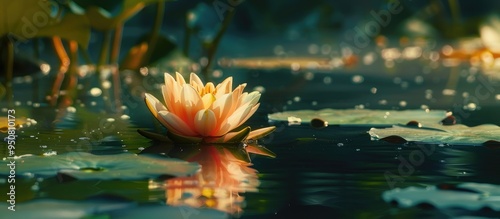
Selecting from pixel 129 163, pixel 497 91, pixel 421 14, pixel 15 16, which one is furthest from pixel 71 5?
pixel 421 14

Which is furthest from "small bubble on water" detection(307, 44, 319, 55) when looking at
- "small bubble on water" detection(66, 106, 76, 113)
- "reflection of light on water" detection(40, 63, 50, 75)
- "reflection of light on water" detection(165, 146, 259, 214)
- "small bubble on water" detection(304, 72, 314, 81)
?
"reflection of light on water" detection(165, 146, 259, 214)

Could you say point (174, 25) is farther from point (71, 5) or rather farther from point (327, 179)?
point (327, 179)

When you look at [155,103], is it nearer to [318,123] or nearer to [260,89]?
Result: [318,123]

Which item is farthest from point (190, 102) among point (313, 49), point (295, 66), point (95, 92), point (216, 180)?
point (313, 49)

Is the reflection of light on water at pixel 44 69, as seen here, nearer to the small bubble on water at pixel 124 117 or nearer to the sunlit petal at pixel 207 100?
the small bubble on water at pixel 124 117

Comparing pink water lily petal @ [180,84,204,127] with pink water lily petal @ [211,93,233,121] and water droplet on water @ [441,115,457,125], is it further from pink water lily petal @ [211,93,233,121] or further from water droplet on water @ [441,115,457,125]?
water droplet on water @ [441,115,457,125]

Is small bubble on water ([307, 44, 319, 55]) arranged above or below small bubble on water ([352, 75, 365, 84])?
above

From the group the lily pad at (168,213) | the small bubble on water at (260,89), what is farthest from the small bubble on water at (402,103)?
the lily pad at (168,213)
